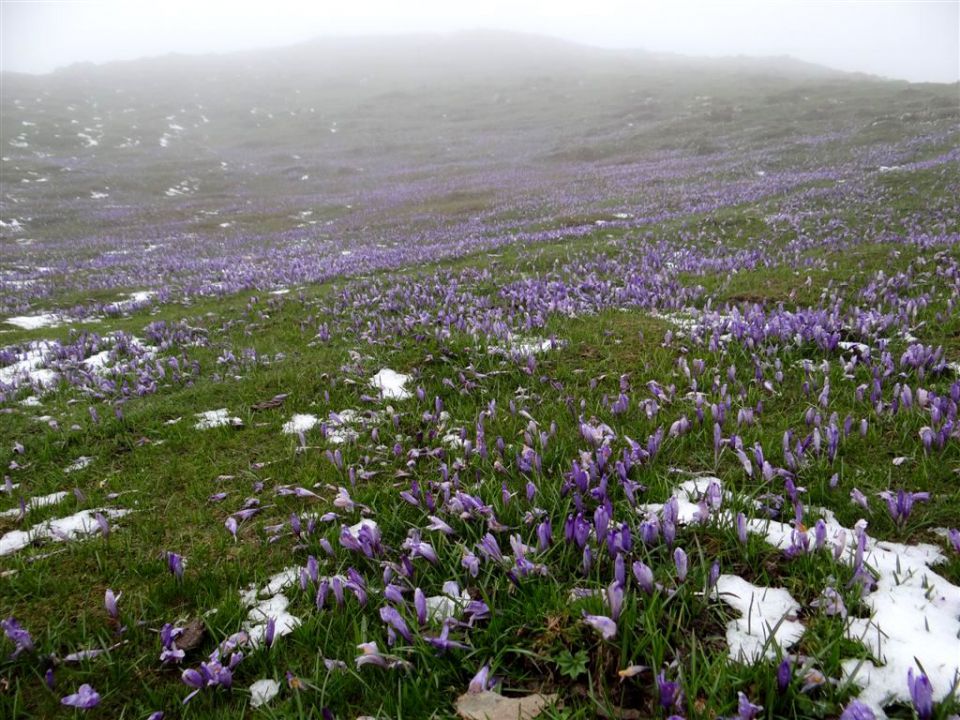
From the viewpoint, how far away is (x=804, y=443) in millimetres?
3973

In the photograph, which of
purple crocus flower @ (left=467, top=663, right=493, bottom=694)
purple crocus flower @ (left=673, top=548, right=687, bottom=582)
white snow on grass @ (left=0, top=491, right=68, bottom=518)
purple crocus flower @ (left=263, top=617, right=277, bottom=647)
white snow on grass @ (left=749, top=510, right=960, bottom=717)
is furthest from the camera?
white snow on grass @ (left=0, top=491, right=68, bottom=518)

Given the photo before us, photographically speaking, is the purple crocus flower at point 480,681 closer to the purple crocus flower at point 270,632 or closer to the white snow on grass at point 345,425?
the purple crocus flower at point 270,632

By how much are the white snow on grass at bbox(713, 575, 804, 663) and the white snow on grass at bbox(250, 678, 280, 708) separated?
85.0 inches

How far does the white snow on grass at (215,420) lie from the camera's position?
5.98 m

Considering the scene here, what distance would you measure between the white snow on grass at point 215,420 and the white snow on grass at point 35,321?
1004cm

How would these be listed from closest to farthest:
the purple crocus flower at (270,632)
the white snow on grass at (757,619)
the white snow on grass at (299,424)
Result: the white snow on grass at (757,619) < the purple crocus flower at (270,632) < the white snow on grass at (299,424)

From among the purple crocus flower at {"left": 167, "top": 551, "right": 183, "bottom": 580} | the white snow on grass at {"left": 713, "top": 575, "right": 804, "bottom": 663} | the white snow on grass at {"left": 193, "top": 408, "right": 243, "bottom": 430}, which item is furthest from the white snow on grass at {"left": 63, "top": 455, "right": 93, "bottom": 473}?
the white snow on grass at {"left": 713, "top": 575, "right": 804, "bottom": 663}

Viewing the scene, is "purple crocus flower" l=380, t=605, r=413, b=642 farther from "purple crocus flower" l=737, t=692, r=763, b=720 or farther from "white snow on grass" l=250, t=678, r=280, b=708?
"purple crocus flower" l=737, t=692, r=763, b=720

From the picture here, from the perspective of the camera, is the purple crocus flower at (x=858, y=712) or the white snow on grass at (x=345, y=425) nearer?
the purple crocus flower at (x=858, y=712)

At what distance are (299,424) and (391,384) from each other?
50.7 inches

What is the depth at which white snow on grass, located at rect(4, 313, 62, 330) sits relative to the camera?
529 inches

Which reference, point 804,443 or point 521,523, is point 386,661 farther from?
point 804,443

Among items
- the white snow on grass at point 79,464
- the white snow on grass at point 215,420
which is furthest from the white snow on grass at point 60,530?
the white snow on grass at point 215,420

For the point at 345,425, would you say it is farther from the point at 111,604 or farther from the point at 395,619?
the point at 395,619
